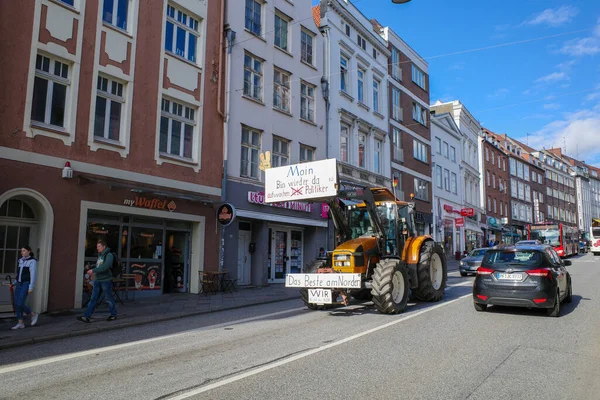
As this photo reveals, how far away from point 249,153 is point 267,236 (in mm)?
3422

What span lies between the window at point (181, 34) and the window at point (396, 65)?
1739cm

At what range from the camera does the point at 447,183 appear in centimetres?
3919

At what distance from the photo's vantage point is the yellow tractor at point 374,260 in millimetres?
9688

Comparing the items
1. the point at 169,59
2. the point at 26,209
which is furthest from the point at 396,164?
the point at 26,209

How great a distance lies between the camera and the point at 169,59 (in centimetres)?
1530

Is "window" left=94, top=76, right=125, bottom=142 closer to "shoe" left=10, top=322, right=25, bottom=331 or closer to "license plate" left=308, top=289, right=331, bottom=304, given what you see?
"shoe" left=10, top=322, right=25, bottom=331

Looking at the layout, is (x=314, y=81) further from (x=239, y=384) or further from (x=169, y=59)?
(x=239, y=384)

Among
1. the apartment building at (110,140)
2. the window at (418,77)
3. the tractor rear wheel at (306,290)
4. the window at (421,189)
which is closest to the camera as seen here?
the tractor rear wheel at (306,290)

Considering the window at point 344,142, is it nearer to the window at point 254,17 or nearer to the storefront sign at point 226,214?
the window at point 254,17

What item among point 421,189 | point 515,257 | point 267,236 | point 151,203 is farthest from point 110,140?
point 421,189

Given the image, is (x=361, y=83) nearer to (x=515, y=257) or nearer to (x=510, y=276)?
(x=515, y=257)

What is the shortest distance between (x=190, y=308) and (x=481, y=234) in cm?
4029

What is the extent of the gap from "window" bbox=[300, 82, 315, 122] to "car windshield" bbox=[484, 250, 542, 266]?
13.1 metres

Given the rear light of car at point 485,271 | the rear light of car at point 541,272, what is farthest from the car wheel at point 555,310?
the rear light of car at point 485,271
